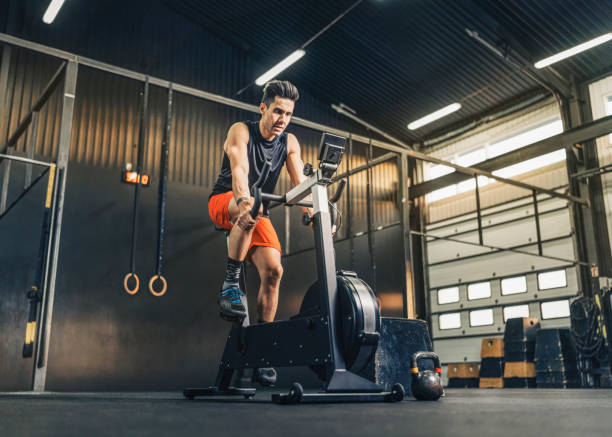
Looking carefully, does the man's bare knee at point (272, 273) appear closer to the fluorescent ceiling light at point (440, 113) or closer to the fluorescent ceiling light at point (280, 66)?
the fluorescent ceiling light at point (280, 66)

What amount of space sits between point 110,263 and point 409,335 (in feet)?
16.2

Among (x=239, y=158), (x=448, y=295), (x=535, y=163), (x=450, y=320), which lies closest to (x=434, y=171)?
(x=535, y=163)

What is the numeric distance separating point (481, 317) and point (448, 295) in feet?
3.04

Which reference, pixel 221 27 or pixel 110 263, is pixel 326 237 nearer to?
pixel 110 263

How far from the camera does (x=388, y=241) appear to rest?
33.4 feet

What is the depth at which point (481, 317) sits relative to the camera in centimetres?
1002

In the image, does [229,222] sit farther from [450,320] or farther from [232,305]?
[450,320]

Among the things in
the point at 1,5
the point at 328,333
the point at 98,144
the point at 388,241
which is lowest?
the point at 328,333

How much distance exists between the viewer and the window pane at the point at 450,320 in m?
10.4

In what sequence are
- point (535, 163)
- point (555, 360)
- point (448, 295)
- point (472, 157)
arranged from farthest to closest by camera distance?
point (472, 157)
point (448, 295)
point (535, 163)
point (555, 360)

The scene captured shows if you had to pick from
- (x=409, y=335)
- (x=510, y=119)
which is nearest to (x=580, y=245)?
(x=510, y=119)

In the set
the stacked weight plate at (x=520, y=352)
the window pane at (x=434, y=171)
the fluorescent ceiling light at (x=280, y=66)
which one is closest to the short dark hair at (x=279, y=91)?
the fluorescent ceiling light at (x=280, y=66)

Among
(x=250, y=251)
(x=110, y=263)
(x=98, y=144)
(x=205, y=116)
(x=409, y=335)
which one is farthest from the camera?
(x=205, y=116)

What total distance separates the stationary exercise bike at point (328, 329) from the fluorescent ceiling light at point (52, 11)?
660 cm
